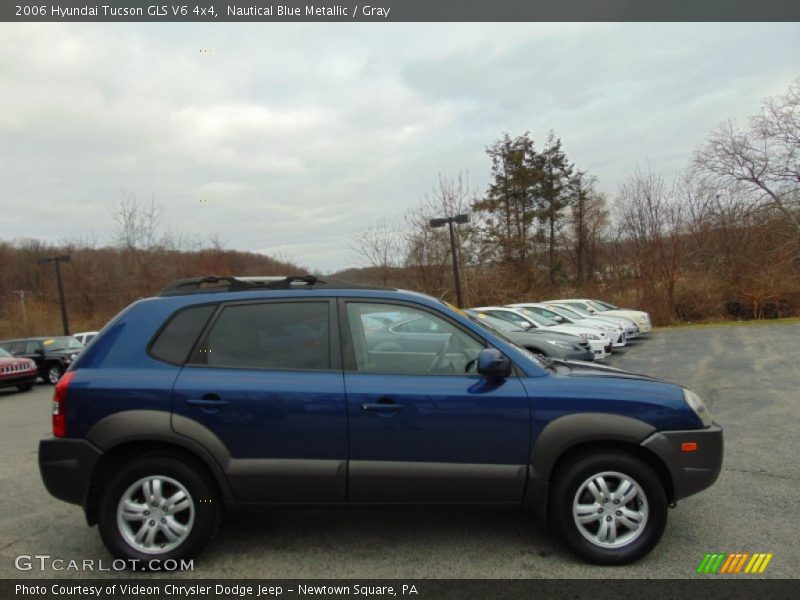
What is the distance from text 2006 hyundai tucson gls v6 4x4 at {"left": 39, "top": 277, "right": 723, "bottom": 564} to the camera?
3055mm

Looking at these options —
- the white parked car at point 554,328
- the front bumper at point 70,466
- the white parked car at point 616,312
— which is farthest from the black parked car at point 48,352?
the white parked car at point 616,312

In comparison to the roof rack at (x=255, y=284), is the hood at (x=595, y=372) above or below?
below

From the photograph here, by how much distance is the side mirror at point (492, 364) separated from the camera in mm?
3053

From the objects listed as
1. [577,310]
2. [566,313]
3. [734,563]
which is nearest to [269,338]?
[734,563]

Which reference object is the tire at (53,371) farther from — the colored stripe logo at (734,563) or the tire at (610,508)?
the colored stripe logo at (734,563)

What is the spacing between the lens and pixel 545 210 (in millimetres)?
43875

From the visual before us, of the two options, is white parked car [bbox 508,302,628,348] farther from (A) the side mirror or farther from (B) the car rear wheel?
(B) the car rear wheel

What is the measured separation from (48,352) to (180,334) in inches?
667

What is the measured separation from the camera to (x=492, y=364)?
306cm

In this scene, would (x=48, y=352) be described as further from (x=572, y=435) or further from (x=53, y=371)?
(x=572, y=435)

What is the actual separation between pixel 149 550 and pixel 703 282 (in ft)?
109

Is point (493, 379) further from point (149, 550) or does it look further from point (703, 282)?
point (703, 282)

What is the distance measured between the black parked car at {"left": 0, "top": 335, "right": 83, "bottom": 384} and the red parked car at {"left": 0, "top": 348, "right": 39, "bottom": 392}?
171 centimetres

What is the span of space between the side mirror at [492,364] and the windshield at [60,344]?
18335mm
